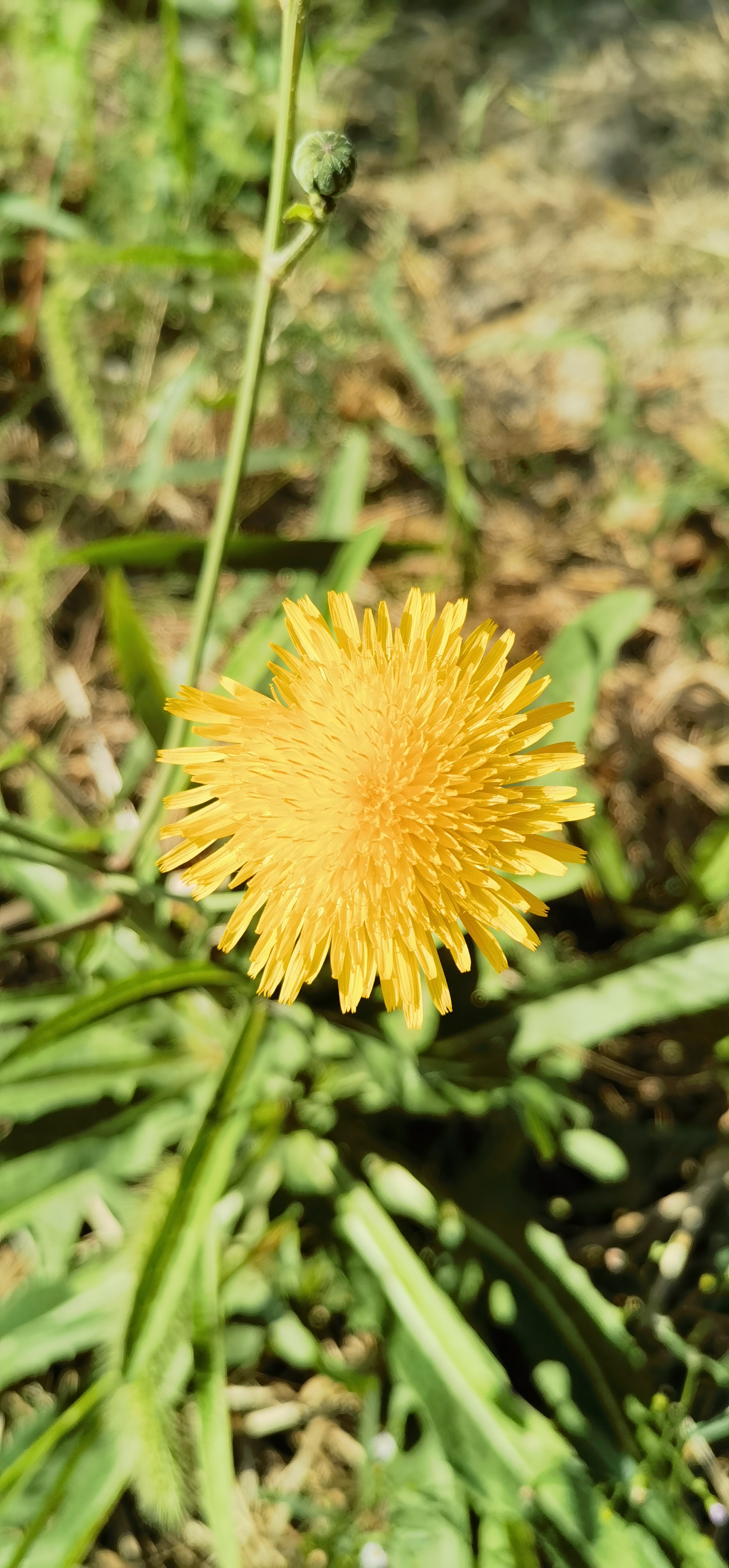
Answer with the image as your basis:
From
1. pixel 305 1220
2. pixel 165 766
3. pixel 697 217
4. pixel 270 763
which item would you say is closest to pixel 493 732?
pixel 270 763

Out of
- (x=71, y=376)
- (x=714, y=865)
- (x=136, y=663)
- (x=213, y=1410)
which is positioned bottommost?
(x=213, y=1410)

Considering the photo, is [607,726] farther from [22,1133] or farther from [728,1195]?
[22,1133]

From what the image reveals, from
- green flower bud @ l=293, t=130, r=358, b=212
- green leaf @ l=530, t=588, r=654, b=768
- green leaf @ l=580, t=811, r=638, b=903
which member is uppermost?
green flower bud @ l=293, t=130, r=358, b=212

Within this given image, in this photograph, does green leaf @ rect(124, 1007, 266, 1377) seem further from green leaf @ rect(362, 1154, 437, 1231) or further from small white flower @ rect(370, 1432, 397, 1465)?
small white flower @ rect(370, 1432, 397, 1465)

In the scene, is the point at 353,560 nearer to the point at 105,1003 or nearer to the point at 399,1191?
the point at 105,1003

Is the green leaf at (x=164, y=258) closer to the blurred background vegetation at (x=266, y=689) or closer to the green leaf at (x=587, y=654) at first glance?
the blurred background vegetation at (x=266, y=689)

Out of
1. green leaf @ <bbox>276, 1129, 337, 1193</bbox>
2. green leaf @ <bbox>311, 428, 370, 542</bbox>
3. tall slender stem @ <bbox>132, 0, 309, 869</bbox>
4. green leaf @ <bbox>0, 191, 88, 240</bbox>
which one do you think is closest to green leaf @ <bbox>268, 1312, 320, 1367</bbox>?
green leaf @ <bbox>276, 1129, 337, 1193</bbox>

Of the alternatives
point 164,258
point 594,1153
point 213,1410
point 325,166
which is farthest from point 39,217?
point 213,1410

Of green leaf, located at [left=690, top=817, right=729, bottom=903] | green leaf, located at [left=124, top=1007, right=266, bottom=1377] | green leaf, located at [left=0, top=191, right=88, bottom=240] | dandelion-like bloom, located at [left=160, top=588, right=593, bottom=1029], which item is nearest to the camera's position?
dandelion-like bloom, located at [left=160, top=588, right=593, bottom=1029]
